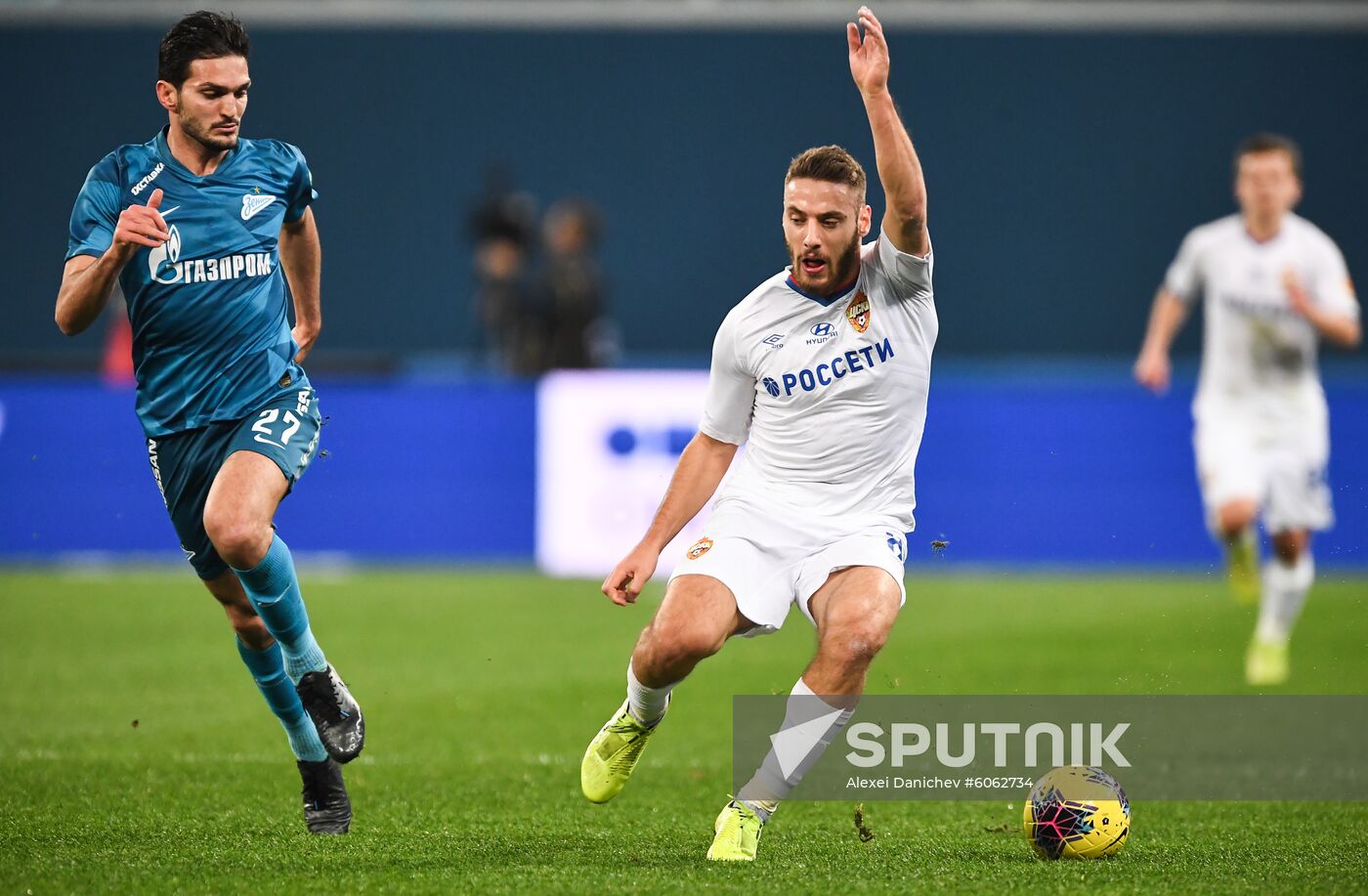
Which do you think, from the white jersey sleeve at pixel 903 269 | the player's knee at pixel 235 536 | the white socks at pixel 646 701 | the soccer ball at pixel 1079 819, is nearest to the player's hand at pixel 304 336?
the player's knee at pixel 235 536

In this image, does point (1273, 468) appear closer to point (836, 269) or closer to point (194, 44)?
point (836, 269)

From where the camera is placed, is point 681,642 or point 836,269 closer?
point 681,642

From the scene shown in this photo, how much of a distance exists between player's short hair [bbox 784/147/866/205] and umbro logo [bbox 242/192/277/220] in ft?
5.49

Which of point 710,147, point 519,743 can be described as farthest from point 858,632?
point 710,147

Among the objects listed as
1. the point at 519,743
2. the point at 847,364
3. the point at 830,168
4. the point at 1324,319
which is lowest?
the point at 519,743

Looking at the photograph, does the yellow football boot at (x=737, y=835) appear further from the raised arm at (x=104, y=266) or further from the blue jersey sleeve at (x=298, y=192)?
the blue jersey sleeve at (x=298, y=192)

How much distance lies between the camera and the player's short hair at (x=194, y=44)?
5.50 meters

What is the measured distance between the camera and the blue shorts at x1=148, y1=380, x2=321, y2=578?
5.61 metres

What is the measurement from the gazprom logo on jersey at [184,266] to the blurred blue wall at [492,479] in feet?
24.6

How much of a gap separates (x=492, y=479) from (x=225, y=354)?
7927mm

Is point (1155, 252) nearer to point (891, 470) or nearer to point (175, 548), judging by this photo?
point (175, 548)

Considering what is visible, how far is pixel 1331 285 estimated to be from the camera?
32.1 ft

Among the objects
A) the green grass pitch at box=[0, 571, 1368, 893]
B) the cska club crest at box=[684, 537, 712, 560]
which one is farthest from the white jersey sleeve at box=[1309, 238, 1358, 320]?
the cska club crest at box=[684, 537, 712, 560]

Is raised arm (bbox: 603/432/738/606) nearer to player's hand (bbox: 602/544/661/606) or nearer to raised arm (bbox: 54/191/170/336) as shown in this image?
player's hand (bbox: 602/544/661/606)
